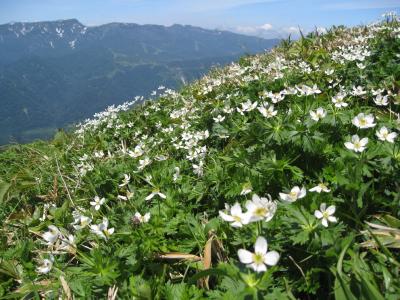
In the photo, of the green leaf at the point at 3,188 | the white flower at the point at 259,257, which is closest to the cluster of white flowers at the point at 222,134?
the white flower at the point at 259,257

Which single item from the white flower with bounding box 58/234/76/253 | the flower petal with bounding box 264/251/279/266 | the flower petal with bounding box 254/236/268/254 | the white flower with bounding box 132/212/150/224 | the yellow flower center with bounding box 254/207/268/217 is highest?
the yellow flower center with bounding box 254/207/268/217

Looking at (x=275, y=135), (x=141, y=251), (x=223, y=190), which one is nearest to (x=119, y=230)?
(x=141, y=251)

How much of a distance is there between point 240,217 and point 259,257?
474 millimetres

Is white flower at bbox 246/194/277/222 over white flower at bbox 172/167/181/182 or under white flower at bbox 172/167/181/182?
over

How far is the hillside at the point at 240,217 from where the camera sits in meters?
2.58

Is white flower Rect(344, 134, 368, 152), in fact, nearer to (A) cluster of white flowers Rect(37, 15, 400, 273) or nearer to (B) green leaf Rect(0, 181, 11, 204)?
(A) cluster of white flowers Rect(37, 15, 400, 273)

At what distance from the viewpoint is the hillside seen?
258 cm

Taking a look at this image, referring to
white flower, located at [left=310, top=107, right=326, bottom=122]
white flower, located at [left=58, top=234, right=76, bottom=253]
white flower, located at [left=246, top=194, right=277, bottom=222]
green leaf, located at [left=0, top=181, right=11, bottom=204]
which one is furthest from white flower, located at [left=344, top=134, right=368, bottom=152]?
green leaf, located at [left=0, top=181, right=11, bottom=204]

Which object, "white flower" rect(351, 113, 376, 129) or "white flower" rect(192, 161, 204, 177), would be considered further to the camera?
"white flower" rect(192, 161, 204, 177)

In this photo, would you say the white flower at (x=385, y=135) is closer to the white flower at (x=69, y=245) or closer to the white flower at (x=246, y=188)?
the white flower at (x=246, y=188)

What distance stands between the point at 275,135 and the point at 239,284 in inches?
75.0

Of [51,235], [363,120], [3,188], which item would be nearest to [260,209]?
[363,120]

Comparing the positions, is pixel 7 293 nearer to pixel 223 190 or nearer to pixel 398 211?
pixel 223 190

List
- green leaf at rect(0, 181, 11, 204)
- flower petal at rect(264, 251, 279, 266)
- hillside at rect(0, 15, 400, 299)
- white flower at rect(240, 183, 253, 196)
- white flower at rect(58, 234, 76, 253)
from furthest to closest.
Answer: green leaf at rect(0, 181, 11, 204), white flower at rect(58, 234, 76, 253), white flower at rect(240, 183, 253, 196), hillside at rect(0, 15, 400, 299), flower petal at rect(264, 251, 279, 266)
